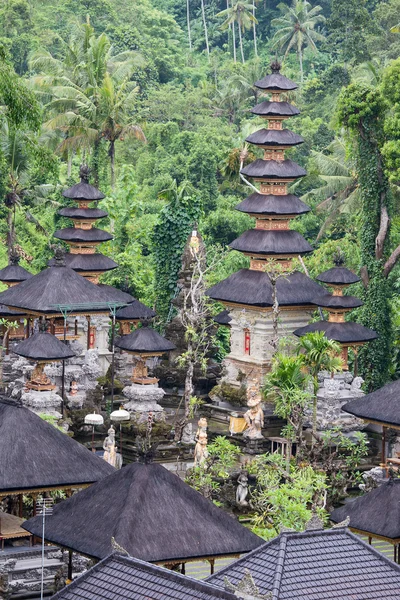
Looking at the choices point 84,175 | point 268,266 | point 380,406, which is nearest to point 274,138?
point 268,266

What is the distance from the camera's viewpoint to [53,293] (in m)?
48.1

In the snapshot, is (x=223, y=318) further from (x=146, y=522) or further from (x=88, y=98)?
(x=146, y=522)

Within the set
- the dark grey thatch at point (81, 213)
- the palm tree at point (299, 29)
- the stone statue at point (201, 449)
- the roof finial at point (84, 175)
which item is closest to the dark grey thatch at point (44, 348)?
the stone statue at point (201, 449)

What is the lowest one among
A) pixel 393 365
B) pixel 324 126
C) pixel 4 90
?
pixel 393 365

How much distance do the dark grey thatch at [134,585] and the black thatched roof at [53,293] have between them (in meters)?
21.8

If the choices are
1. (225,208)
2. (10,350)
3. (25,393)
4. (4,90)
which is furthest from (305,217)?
(4,90)

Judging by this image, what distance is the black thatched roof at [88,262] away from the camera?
51938mm

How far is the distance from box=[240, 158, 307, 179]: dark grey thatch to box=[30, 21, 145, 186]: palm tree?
37.0 feet

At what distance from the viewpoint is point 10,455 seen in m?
34.7

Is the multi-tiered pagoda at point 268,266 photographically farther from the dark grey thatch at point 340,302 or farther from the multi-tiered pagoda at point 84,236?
the multi-tiered pagoda at point 84,236

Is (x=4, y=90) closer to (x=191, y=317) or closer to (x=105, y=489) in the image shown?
(x=105, y=489)

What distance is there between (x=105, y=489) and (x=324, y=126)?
39.9m

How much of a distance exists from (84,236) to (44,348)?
842cm

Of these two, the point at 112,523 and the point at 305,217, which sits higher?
the point at 305,217
